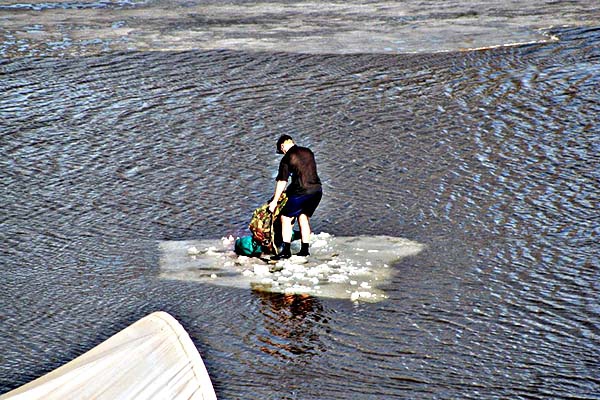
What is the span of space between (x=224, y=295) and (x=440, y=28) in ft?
50.3

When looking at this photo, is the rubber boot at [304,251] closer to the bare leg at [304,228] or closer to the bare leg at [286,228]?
the bare leg at [304,228]

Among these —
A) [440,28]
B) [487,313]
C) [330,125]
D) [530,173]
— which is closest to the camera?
[487,313]

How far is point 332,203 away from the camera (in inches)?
575

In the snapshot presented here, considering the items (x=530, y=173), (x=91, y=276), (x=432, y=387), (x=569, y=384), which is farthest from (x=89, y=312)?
(x=530, y=173)

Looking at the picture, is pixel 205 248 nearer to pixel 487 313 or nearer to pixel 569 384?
pixel 487 313

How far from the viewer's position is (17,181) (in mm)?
15961

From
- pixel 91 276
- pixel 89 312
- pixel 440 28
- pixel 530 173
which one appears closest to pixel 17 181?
A: pixel 91 276

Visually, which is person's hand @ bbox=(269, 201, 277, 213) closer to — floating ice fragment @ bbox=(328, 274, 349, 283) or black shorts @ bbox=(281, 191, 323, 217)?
black shorts @ bbox=(281, 191, 323, 217)

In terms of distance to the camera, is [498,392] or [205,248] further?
[205,248]

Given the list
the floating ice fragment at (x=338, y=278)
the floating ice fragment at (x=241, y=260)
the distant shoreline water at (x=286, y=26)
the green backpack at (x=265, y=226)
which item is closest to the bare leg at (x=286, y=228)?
the green backpack at (x=265, y=226)

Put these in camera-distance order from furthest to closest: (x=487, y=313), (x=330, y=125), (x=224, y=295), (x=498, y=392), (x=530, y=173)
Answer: (x=330, y=125) → (x=530, y=173) → (x=224, y=295) → (x=487, y=313) → (x=498, y=392)

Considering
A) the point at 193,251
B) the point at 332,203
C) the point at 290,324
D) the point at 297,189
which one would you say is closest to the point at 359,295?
the point at 290,324

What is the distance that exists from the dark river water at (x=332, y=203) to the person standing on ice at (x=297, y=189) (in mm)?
1003

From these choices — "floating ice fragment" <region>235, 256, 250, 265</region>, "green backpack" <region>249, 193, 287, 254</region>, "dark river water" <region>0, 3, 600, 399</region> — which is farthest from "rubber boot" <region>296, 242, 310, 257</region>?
"dark river water" <region>0, 3, 600, 399</region>
